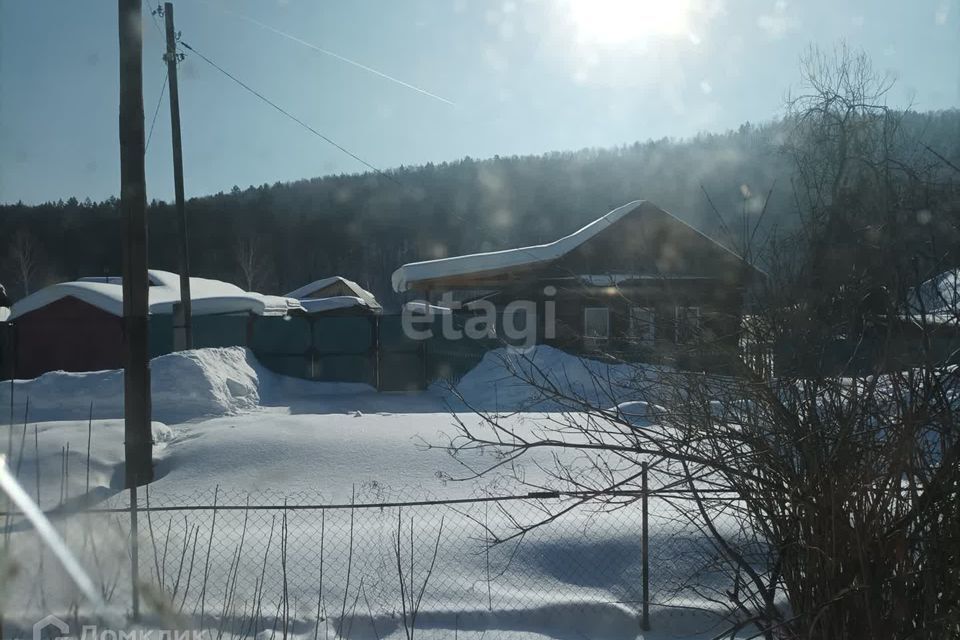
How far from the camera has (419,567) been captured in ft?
17.8

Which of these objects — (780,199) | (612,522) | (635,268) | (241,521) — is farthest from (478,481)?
(780,199)

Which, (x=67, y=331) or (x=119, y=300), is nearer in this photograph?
(x=119, y=300)

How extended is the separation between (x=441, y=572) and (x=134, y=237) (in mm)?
4572

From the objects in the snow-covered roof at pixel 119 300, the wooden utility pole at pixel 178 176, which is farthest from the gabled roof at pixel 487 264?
the wooden utility pole at pixel 178 176

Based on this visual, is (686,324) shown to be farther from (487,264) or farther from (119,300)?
(119,300)

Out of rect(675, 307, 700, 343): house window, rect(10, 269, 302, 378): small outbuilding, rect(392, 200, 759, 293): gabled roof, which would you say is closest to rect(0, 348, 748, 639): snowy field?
rect(675, 307, 700, 343): house window

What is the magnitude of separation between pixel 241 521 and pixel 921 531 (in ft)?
18.1

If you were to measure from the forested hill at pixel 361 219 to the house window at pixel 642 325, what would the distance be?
2636cm

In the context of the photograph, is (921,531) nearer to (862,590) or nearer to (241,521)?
(862,590)

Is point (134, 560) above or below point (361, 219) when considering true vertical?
below

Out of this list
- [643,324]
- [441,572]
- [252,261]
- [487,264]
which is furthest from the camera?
[252,261]

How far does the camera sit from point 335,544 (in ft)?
19.1

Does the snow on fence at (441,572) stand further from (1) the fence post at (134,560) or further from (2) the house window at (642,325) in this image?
(2) the house window at (642,325)

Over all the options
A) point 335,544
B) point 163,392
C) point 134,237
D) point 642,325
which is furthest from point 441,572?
point 163,392
